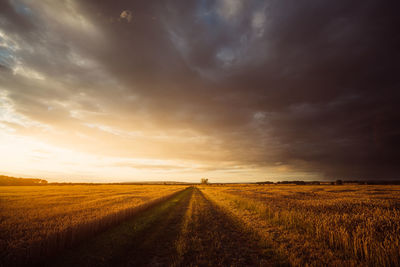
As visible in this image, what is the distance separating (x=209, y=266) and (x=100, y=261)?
4.55 meters

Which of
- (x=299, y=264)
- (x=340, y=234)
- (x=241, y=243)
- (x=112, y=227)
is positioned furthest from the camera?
(x=112, y=227)

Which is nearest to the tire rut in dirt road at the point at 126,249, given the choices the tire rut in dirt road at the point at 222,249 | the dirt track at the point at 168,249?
the dirt track at the point at 168,249

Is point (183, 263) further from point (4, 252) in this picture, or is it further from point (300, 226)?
point (300, 226)

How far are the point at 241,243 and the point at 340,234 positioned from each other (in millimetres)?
4953

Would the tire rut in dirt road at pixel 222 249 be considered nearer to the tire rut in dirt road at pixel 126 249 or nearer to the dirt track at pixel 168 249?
the dirt track at pixel 168 249

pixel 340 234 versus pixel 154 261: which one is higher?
pixel 340 234

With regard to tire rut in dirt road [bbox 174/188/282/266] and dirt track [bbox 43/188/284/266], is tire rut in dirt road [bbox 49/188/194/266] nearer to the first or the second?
dirt track [bbox 43/188/284/266]

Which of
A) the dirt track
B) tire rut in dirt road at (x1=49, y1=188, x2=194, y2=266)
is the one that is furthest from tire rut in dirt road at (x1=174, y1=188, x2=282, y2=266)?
tire rut in dirt road at (x1=49, y1=188, x2=194, y2=266)

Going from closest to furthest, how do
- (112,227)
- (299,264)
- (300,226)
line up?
(299,264) → (300,226) → (112,227)

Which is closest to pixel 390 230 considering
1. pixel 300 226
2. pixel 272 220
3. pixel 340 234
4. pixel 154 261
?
pixel 340 234

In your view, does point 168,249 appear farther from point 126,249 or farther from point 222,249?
point 222,249

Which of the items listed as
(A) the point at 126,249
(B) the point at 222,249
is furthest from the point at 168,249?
(B) the point at 222,249

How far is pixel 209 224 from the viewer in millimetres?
12680

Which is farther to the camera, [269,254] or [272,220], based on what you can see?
[272,220]
